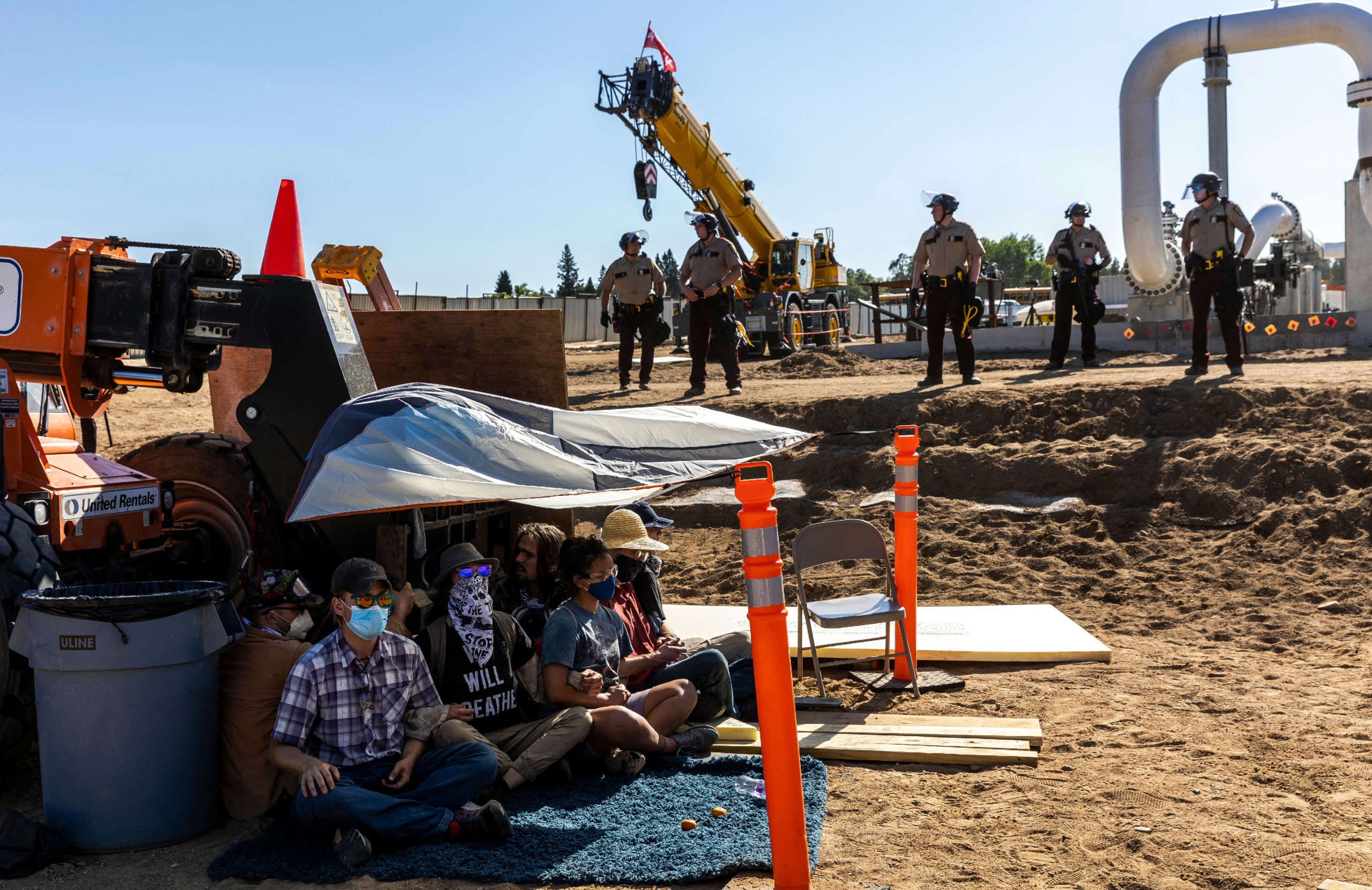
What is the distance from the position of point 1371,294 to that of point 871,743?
65.1 ft

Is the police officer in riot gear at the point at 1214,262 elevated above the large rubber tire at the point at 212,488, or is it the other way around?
the police officer in riot gear at the point at 1214,262

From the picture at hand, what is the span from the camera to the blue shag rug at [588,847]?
420 centimetres

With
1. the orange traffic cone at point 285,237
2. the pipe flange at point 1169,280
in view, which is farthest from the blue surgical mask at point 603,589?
the pipe flange at point 1169,280

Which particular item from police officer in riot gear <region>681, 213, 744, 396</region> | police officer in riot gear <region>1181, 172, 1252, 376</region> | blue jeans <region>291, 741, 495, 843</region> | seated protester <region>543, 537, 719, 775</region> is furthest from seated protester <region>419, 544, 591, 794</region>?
police officer in riot gear <region>1181, 172, 1252, 376</region>

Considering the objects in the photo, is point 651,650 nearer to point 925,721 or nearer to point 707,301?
point 925,721

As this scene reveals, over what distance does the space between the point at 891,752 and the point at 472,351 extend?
4.02 m

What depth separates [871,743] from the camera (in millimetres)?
5551

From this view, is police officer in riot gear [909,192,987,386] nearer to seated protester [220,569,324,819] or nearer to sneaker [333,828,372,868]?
seated protester [220,569,324,819]

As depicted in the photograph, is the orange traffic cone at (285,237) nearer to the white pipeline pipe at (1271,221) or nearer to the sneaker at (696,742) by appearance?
the sneaker at (696,742)

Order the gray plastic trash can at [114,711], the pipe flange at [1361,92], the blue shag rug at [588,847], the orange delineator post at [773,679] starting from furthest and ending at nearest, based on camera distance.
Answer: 1. the pipe flange at [1361,92]
2. the gray plastic trash can at [114,711]
3. the blue shag rug at [588,847]
4. the orange delineator post at [773,679]

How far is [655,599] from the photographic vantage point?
6.54 meters

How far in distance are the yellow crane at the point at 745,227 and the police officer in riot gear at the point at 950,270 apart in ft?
29.0

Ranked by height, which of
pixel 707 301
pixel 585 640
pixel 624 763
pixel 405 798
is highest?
pixel 707 301


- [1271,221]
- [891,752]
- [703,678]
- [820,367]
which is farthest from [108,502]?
[1271,221]
